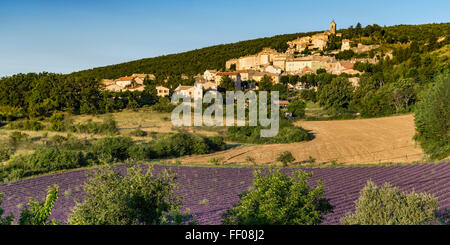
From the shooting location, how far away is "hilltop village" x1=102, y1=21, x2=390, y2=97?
6825 centimetres

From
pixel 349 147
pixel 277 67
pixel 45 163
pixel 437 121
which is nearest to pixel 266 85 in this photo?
pixel 277 67

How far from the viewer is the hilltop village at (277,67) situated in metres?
68.2

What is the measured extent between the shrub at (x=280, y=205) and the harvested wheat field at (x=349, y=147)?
542 inches

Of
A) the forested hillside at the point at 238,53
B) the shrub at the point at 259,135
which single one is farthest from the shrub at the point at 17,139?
the forested hillside at the point at 238,53

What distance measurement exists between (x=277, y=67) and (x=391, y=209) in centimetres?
8906

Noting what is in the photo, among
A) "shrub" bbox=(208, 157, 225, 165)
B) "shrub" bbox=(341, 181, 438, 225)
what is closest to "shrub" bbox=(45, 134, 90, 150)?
"shrub" bbox=(208, 157, 225, 165)

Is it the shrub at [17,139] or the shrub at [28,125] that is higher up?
the shrub at [28,125]

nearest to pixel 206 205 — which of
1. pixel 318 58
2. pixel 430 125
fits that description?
pixel 430 125

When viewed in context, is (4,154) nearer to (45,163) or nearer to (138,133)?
(45,163)

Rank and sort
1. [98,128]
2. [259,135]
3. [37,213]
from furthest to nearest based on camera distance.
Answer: [98,128] < [259,135] < [37,213]

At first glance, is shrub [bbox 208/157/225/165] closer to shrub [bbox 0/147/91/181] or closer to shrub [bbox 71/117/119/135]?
shrub [bbox 0/147/91/181]

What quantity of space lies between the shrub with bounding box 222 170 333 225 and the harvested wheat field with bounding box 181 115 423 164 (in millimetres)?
13757

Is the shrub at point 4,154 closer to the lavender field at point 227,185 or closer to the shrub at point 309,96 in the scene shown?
the lavender field at point 227,185

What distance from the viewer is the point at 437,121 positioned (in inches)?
789
